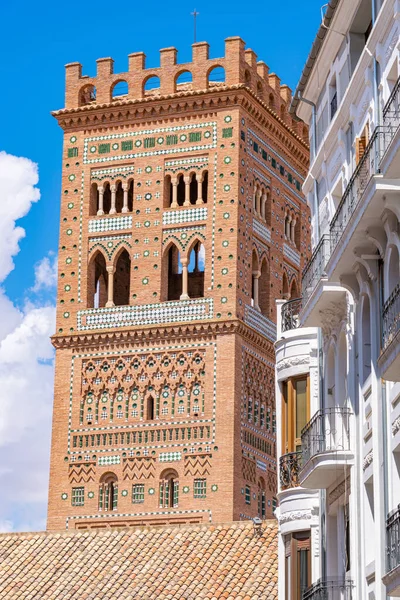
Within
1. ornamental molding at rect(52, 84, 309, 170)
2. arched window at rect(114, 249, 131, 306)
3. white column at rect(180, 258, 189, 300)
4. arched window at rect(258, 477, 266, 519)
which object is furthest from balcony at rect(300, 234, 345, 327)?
arched window at rect(114, 249, 131, 306)

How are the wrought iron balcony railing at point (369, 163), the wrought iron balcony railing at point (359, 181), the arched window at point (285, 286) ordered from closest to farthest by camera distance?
the wrought iron balcony railing at point (369, 163) < the wrought iron balcony railing at point (359, 181) < the arched window at point (285, 286)

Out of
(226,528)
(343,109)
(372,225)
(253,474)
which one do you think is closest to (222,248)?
(253,474)

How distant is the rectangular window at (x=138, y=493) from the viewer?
57969mm

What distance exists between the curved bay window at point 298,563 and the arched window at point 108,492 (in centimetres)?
3023

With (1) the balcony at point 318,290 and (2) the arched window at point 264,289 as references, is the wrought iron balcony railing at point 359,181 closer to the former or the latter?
(1) the balcony at point 318,290

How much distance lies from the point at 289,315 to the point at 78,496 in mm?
30790

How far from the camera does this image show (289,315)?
29266 millimetres

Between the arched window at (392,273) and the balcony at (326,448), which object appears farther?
the balcony at (326,448)

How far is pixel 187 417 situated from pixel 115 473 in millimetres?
2950

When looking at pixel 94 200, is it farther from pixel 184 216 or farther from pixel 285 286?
pixel 285 286

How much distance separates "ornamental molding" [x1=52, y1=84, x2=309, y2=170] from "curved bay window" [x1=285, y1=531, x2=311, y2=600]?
110ft

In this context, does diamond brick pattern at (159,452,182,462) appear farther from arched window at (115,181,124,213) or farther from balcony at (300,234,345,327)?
balcony at (300,234,345,327)

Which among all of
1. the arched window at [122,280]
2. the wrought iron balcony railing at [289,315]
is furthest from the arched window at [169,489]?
the wrought iron balcony railing at [289,315]

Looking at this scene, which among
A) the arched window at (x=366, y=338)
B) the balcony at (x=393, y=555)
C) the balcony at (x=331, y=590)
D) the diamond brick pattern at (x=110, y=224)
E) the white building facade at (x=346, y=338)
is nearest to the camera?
the balcony at (x=393, y=555)
